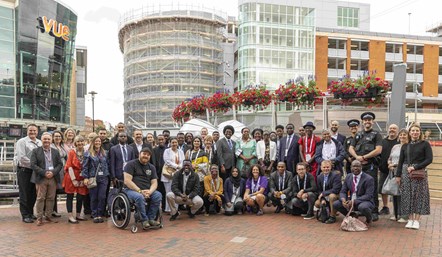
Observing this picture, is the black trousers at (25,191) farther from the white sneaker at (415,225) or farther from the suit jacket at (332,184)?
the white sneaker at (415,225)

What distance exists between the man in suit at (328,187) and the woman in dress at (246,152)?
6.35 feet

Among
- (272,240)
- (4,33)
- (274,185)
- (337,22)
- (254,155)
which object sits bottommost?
(272,240)

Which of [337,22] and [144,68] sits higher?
[337,22]

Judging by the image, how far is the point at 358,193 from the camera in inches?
293

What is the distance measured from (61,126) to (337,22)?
42.3 metres

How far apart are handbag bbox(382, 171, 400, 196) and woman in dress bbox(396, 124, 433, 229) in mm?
130

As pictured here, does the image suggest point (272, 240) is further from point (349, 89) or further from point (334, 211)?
point (349, 89)

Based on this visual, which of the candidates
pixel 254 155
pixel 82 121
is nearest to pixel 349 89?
pixel 254 155

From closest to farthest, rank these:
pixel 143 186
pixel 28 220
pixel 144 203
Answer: pixel 144 203 → pixel 143 186 → pixel 28 220

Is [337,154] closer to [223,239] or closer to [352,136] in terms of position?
[352,136]

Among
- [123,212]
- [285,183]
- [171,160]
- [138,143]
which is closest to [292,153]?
[285,183]

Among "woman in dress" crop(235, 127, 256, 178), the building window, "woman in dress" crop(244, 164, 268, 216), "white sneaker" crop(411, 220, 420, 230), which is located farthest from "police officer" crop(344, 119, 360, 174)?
the building window

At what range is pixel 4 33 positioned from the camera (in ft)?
116

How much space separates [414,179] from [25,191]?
794 cm
